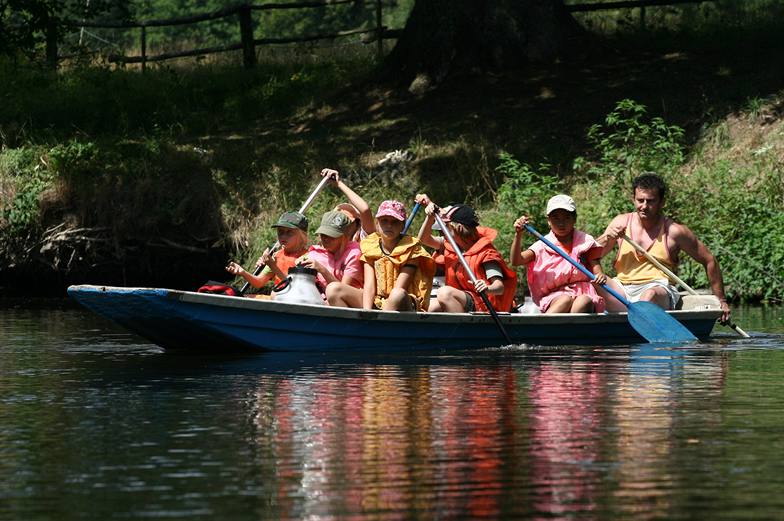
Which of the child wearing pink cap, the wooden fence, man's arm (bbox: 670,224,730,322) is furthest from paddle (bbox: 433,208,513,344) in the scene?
the wooden fence

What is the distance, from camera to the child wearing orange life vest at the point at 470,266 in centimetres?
1186

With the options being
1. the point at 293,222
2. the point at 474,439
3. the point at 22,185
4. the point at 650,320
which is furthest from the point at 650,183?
the point at 22,185

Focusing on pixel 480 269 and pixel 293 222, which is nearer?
pixel 480 269

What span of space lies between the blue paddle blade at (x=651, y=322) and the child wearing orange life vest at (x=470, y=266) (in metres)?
0.90

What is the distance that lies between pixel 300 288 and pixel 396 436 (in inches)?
161

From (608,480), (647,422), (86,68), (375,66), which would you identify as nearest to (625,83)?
(375,66)

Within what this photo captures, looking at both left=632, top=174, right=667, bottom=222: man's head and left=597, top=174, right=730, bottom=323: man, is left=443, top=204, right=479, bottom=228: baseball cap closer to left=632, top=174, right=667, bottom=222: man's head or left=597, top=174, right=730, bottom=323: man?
left=597, top=174, right=730, bottom=323: man

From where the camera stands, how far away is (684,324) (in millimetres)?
12445

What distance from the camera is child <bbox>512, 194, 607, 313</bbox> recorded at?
1195 centimetres

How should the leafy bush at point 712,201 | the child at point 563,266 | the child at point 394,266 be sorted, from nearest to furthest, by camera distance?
the child at point 394,266
the child at point 563,266
the leafy bush at point 712,201

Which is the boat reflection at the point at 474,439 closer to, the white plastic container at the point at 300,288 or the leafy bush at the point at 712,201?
the white plastic container at the point at 300,288

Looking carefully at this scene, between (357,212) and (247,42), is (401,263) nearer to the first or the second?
(357,212)

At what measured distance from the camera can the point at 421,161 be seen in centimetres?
1986

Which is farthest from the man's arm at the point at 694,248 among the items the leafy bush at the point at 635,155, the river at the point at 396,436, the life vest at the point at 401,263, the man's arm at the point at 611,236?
the leafy bush at the point at 635,155
